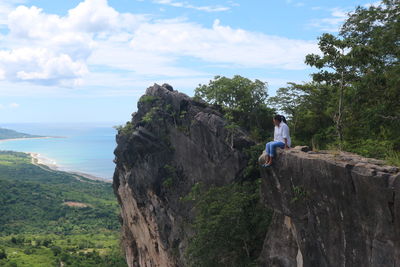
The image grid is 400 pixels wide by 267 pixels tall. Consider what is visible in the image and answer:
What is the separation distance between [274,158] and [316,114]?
14.8m

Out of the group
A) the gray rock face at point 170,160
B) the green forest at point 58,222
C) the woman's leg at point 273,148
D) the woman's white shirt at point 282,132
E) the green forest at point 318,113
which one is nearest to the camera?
the woman's white shirt at point 282,132

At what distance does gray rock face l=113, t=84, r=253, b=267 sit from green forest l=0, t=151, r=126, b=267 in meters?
26.7

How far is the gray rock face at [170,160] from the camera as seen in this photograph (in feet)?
88.4

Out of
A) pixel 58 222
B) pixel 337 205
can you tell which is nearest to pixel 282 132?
pixel 337 205

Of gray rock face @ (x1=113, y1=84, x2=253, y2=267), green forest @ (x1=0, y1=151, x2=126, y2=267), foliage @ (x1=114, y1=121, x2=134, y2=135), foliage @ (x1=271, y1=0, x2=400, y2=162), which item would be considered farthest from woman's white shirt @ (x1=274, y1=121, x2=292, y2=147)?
green forest @ (x1=0, y1=151, x2=126, y2=267)

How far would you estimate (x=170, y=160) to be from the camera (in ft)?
102

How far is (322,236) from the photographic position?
38.5 ft

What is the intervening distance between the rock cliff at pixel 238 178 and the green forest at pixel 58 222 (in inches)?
1066

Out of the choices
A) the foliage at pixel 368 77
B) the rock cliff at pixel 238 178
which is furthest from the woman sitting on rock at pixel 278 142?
the foliage at pixel 368 77

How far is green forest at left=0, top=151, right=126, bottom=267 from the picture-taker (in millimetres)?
65312

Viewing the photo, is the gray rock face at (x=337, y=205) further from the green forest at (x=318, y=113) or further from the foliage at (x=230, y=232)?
the foliage at (x=230, y=232)

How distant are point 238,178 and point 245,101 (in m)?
7.18

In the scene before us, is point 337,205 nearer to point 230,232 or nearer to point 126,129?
point 230,232

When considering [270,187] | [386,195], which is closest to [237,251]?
[270,187]
